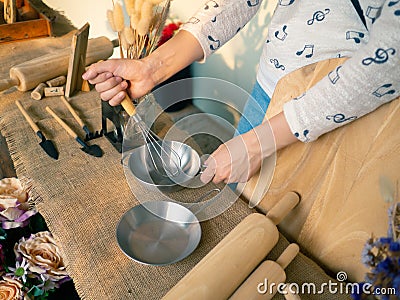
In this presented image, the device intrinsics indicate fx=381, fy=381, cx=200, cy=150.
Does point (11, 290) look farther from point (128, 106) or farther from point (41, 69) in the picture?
point (41, 69)

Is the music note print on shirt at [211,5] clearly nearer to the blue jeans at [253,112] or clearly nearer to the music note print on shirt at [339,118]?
the blue jeans at [253,112]

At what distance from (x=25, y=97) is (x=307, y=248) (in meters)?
0.71

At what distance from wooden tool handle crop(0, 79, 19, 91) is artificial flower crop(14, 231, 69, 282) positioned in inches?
14.6

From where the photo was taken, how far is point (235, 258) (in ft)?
1.47

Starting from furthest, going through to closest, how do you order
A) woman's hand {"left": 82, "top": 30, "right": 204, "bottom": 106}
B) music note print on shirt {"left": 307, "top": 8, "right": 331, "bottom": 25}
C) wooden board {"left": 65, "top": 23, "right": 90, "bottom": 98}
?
wooden board {"left": 65, "top": 23, "right": 90, "bottom": 98} → woman's hand {"left": 82, "top": 30, "right": 204, "bottom": 106} → music note print on shirt {"left": 307, "top": 8, "right": 331, "bottom": 25}

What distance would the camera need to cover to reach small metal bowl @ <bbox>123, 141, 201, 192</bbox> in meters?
0.61

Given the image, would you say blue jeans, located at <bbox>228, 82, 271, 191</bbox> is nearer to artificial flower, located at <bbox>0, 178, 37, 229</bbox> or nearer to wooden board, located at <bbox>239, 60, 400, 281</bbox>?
wooden board, located at <bbox>239, 60, 400, 281</bbox>

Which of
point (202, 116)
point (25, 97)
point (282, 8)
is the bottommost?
point (25, 97)

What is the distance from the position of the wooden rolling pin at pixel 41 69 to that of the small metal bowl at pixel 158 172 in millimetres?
399

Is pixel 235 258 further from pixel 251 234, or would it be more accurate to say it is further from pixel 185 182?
pixel 185 182

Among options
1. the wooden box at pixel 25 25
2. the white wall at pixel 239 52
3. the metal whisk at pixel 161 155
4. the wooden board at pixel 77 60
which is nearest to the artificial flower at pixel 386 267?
the metal whisk at pixel 161 155

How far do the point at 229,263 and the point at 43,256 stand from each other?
0.37 m

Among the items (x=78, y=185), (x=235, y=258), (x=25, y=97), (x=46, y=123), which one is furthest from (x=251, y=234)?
(x=25, y=97)

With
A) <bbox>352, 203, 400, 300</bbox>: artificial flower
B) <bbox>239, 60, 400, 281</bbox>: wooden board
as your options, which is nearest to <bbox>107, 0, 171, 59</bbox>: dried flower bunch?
<bbox>239, 60, 400, 281</bbox>: wooden board
